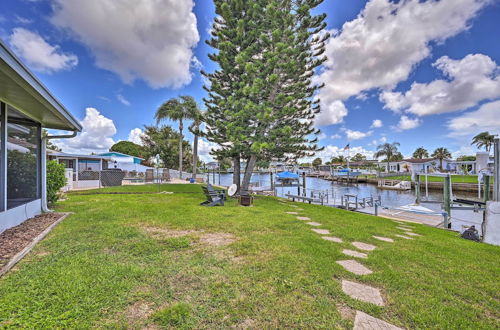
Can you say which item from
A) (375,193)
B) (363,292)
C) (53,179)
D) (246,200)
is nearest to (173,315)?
(363,292)

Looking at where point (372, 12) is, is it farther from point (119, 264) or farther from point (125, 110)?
point (125, 110)

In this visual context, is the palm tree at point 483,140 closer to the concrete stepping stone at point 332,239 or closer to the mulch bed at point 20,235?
the concrete stepping stone at point 332,239

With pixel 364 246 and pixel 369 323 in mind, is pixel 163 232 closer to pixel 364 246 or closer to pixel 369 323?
pixel 369 323

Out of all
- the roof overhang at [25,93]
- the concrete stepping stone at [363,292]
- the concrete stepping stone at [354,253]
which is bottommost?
the concrete stepping stone at [354,253]

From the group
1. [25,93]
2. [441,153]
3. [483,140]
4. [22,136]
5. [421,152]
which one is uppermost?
[483,140]

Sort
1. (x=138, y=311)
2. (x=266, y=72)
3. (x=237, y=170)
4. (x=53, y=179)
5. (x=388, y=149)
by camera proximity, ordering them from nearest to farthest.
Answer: (x=138, y=311) → (x=53, y=179) → (x=266, y=72) → (x=237, y=170) → (x=388, y=149)

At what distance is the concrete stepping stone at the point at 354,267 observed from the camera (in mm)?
2794

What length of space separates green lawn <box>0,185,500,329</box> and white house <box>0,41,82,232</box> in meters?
1.45

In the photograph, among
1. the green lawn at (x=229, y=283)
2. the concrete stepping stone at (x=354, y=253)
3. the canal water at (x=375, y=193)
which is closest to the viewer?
the green lawn at (x=229, y=283)

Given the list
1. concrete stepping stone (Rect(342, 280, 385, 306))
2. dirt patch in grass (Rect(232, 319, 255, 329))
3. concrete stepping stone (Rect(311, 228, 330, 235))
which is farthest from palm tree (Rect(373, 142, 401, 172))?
dirt patch in grass (Rect(232, 319, 255, 329))

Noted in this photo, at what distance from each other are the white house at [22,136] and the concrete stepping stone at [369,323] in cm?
443

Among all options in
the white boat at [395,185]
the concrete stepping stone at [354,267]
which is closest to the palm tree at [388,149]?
the white boat at [395,185]

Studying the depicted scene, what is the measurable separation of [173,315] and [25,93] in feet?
14.2

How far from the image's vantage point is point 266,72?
9.55 meters
